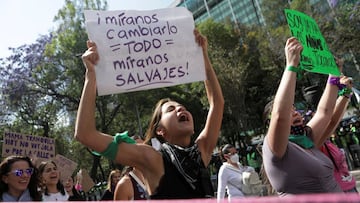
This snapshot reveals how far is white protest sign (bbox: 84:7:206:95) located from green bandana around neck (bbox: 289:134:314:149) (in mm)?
765

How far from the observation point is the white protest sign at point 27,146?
6285 mm

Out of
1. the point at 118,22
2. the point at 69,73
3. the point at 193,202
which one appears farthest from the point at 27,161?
the point at 69,73

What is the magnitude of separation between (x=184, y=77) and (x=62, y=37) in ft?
71.8

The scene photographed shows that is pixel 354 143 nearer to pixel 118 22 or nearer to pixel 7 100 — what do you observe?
pixel 118 22

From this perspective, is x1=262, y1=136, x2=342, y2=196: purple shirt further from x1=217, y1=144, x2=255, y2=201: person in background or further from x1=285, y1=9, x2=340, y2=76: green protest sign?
x1=217, y1=144, x2=255, y2=201: person in background

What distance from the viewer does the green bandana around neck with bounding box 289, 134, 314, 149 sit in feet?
8.14

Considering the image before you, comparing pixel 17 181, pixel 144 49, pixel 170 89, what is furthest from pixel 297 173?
pixel 170 89

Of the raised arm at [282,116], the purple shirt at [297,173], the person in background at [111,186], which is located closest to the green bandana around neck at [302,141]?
the purple shirt at [297,173]

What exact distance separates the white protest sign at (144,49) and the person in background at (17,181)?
1907 millimetres

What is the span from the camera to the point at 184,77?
2754 millimetres

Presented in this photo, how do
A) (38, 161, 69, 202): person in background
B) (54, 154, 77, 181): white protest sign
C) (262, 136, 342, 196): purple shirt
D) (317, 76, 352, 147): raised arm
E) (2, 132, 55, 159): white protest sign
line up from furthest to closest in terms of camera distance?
(54, 154, 77, 181): white protest sign → (2, 132, 55, 159): white protest sign → (38, 161, 69, 202): person in background → (317, 76, 352, 147): raised arm → (262, 136, 342, 196): purple shirt

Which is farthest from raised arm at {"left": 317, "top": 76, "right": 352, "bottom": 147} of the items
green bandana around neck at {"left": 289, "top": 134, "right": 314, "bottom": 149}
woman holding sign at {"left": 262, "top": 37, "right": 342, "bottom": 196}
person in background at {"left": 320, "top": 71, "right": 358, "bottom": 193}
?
woman holding sign at {"left": 262, "top": 37, "right": 342, "bottom": 196}

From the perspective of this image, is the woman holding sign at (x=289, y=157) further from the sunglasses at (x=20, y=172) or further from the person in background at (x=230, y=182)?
the person in background at (x=230, y=182)

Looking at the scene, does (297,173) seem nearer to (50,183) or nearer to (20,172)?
(20,172)
